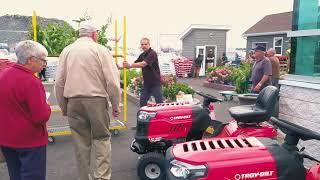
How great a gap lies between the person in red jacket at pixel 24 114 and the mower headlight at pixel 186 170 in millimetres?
1345

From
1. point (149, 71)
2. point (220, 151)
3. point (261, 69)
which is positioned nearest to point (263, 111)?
point (220, 151)

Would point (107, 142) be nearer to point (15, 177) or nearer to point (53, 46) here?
point (15, 177)

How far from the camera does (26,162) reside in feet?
10.4

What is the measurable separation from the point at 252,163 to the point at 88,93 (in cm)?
227

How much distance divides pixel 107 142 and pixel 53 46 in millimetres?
7617

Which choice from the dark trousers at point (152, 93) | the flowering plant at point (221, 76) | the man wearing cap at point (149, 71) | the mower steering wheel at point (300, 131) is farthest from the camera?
the flowering plant at point (221, 76)

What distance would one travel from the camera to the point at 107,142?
14.0 ft

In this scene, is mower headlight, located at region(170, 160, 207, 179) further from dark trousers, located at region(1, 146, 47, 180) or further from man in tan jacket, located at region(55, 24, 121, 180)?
man in tan jacket, located at region(55, 24, 121, 180)

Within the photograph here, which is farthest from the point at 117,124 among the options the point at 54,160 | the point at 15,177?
the point at 15,177

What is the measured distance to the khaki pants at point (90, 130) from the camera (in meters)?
4.06

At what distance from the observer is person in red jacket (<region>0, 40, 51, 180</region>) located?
2.98 m

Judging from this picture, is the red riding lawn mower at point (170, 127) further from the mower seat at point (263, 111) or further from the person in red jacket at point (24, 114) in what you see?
the person in red jacket at point (24, 114)

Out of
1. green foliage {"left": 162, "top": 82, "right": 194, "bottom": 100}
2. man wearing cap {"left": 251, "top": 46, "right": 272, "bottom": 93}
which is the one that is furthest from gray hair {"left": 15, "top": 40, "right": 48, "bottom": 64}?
green foliage {"left": 162, "top": 82, "right": 194, "bottom": 100}

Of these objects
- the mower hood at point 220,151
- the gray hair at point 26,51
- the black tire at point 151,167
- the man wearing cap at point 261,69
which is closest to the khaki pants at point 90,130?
the black tire at point 151,167
